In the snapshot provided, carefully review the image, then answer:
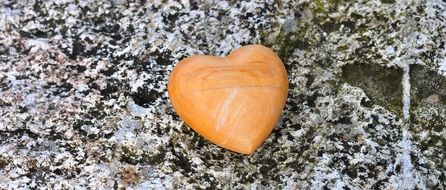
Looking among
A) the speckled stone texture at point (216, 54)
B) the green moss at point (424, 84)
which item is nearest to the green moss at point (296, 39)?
the speckled stone texture at point (216, 54)

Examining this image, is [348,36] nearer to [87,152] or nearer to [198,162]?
[198,162]

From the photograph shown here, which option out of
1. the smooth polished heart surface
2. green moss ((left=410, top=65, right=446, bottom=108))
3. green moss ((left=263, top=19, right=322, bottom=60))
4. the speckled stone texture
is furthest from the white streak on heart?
green moss ((left=410, top=65, right=446, bottom=108))

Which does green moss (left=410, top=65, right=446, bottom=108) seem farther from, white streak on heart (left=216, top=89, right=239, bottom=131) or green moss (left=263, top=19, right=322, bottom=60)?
white streak on heart (left=216, top=89, right=239, bottom=131)

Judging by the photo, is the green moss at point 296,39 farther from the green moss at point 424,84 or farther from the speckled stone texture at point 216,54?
the green moss at point 424,84

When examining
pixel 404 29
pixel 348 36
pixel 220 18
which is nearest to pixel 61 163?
pixel 220 18

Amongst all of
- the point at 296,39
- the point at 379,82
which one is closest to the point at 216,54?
the point at 296,39

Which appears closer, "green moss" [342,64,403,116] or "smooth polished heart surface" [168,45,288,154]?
"smooth polished heart surface" [168,45,288,154]

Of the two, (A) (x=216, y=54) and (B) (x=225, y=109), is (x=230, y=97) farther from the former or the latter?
(A) (x=216, y=54)
